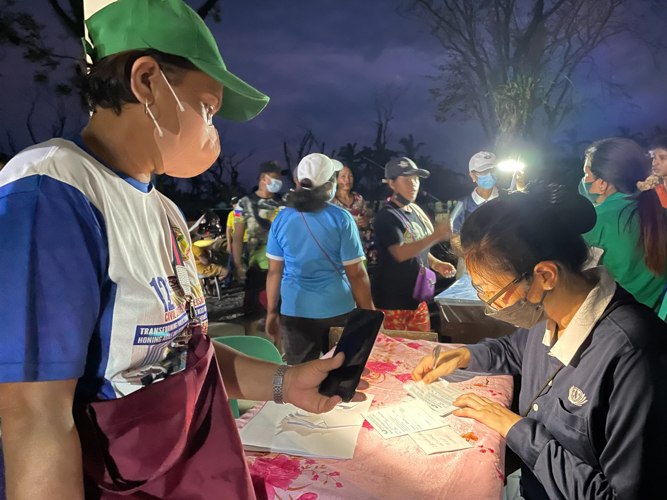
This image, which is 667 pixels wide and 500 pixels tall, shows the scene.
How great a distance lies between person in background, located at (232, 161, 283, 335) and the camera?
3.80 meters

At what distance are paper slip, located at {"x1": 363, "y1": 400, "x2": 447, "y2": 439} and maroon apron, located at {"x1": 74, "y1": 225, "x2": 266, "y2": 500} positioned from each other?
0.47 m

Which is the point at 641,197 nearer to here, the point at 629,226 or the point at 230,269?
the point at 629,226

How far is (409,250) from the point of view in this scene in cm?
277

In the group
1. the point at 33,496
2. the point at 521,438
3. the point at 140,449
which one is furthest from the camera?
the point at 521,438

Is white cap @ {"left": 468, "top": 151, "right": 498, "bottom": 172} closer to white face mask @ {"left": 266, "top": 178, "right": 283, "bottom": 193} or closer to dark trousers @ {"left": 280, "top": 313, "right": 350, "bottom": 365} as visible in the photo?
white face mask @ {"left": 266, "top": 178, "right": 283, "bottom": 193}

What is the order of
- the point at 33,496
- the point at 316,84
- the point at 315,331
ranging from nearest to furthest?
the point at 33,496 < the point at 315,331 < the point at 316,84

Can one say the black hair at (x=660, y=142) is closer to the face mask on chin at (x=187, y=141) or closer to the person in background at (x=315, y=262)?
the person in background at (x=315, y=262)

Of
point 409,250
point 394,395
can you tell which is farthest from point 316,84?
point 394,395

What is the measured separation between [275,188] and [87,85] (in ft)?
10.00

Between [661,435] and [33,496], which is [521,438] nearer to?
[661,435]

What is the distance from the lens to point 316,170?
8.21ft

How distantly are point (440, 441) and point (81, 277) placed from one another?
0.95 metres

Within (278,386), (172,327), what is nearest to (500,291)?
(278,386)

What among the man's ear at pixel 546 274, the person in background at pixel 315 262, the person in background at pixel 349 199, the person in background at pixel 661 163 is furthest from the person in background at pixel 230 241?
the person in background at pixel 661 163
